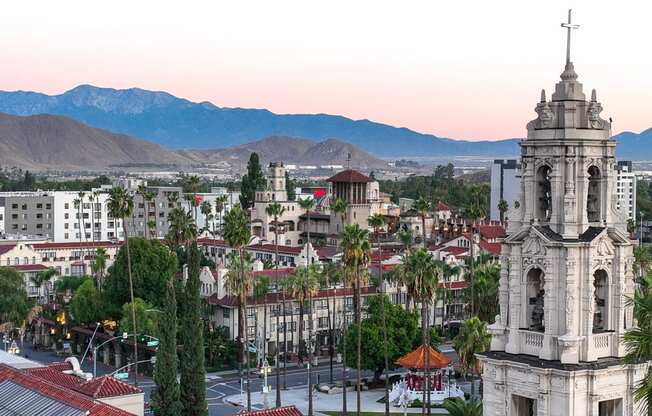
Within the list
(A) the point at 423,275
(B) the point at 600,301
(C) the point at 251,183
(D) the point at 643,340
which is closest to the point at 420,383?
(A) the point at 423,275

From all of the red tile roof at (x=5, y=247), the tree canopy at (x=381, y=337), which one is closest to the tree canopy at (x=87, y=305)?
the tree canopy at (x=381, y=337)

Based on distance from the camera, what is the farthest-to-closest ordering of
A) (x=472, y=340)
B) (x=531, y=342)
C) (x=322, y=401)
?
(x=322, y=401) → (x=472, y=340) → (x=531, y=342)

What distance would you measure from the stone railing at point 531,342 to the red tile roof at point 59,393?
2331cm

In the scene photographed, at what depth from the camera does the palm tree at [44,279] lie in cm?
13581

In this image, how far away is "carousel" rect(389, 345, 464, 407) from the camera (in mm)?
83500

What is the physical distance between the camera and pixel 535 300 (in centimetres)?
3034

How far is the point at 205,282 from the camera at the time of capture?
116 m

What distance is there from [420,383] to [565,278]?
194 feet

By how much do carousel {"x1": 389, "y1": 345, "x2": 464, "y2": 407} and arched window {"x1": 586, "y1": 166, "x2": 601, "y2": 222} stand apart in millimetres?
52882

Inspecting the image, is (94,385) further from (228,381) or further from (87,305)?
(87,305)

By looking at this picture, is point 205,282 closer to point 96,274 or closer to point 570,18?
point 96,274

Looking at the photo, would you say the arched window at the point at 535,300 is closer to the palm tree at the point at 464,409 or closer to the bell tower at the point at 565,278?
the bell tower at the point at 565,278

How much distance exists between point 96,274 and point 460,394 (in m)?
58.3

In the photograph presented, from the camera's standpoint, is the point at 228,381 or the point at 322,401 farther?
the point at 228,381
